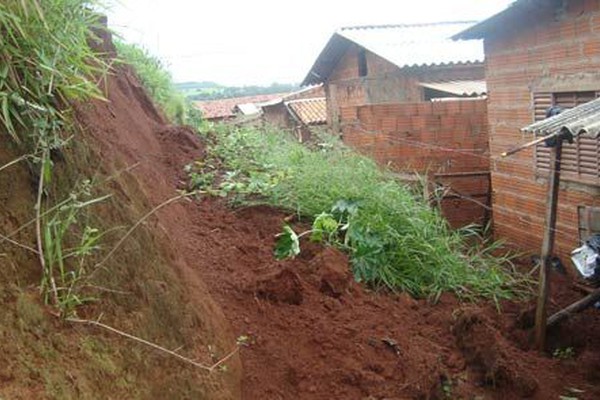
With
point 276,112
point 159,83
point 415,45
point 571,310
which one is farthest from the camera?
point 276,112

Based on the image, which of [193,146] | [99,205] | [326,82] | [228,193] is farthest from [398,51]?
[99,205]

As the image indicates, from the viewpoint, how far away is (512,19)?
7676mm

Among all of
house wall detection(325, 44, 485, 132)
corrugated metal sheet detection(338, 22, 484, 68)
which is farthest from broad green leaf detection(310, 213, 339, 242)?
corrugated metal sheet detection(338, 22, 484, 68)

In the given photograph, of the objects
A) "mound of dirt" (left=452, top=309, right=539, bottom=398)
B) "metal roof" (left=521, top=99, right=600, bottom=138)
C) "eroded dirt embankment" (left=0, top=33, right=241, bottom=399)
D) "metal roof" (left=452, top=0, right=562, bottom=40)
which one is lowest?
"mound of dirt" (left=452, top=309, right=539, bottom=398)

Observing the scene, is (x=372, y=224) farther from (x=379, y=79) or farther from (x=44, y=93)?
(x=379, y=79)

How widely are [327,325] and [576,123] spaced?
228 centimetres

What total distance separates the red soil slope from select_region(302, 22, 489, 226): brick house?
2.58 m

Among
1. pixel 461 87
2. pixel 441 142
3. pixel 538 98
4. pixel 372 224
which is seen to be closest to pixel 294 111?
pixel 461 87

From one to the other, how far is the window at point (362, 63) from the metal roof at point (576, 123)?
44.5ft

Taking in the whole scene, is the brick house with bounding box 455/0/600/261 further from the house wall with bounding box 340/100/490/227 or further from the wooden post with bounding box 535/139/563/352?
the wooden post with bounding box 535/139/563/352

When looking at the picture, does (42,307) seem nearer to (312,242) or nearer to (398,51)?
(312,242)

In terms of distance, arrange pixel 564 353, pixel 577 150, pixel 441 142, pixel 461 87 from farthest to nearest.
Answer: pixel 461 87 < pixel 441 142 < pixel 577 150 < pixel 564 353

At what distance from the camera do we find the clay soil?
2.86 m

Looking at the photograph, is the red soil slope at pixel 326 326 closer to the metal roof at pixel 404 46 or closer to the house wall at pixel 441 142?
the house wall at pixel 441 142
